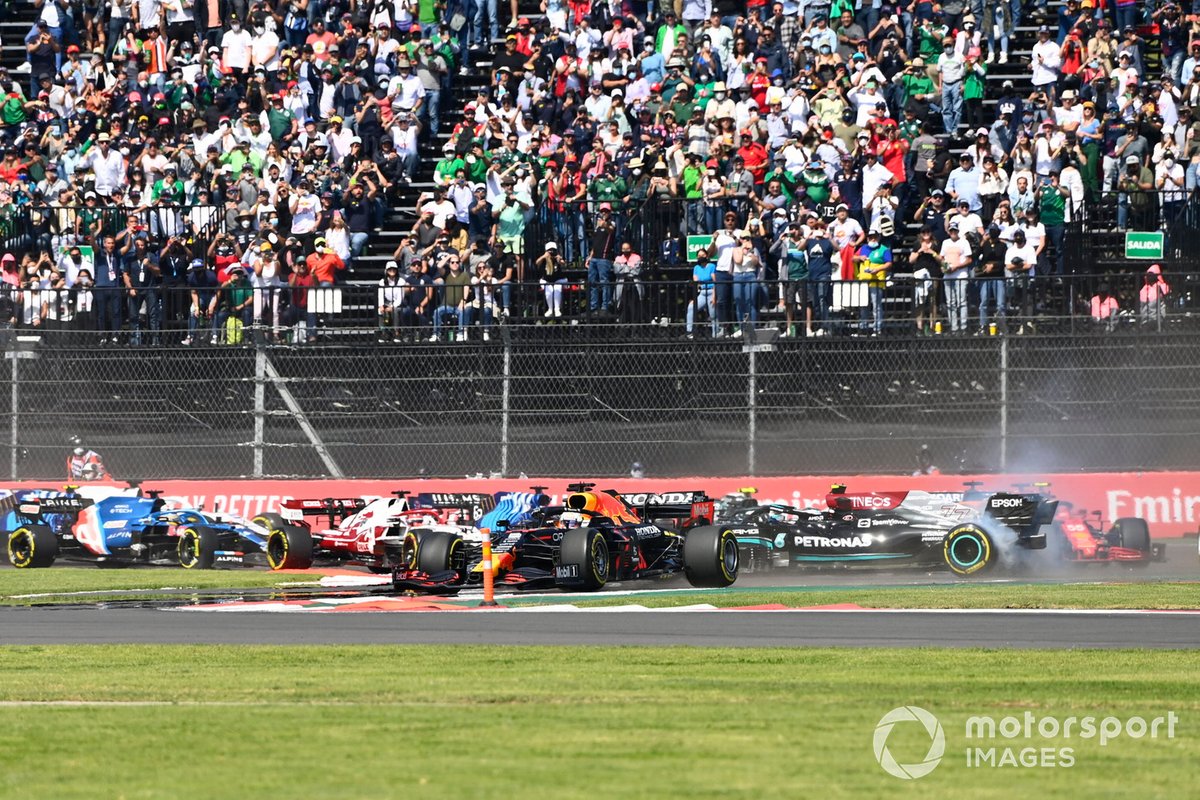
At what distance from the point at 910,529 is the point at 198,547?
8601mm

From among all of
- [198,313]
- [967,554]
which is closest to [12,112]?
[198,313]

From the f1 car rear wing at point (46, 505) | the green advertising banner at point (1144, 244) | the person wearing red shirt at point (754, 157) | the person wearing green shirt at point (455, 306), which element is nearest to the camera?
the f1 car rear wing at point (46, 505)

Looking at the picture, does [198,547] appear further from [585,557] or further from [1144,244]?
[1144,244]

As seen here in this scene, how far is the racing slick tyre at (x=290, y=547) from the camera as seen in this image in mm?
21641

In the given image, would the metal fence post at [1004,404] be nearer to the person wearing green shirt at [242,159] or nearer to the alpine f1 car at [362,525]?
the alpine f1 car at [362,525]

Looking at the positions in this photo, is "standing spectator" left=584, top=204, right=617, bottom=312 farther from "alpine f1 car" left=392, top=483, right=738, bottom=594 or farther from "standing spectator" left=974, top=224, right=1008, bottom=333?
"alpine f1 car" left=392, top=483, right=738, bottom=594

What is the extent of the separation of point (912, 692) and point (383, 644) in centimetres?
464

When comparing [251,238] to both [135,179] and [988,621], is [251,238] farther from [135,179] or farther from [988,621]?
[988,621]

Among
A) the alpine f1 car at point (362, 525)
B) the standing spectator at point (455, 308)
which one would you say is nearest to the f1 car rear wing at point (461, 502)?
the alpine f1 car at point (362, 525)

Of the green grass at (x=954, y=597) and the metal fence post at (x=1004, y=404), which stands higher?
the metal fence post at (x=1004, y=404)

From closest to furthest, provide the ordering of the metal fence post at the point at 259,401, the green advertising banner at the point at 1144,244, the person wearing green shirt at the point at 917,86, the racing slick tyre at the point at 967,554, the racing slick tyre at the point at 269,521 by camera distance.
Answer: the racing slick tyre at the point at 967,554, the racing slick tyre at the point at 269,521, the green advertising banner at the point at 1144,244, the metal fence post at the point at 259,401, the person wearing green shirt at the point at 917,86

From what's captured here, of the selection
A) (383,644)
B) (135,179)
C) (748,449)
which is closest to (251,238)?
(135,179)

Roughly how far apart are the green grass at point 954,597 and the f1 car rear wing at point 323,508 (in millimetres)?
4769

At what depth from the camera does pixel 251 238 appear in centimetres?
2748
